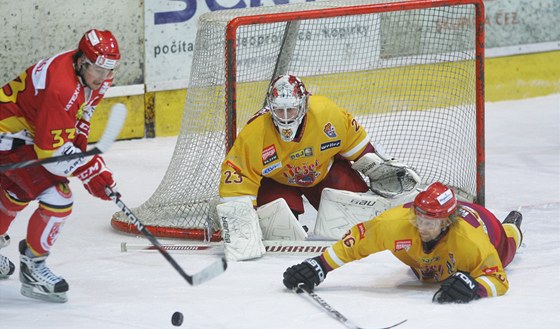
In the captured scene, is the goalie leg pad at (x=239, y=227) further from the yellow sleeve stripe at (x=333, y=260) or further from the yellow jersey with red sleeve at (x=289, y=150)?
the yellow sleeve stripe at (x=333, y=260)

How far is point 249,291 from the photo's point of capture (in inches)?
198

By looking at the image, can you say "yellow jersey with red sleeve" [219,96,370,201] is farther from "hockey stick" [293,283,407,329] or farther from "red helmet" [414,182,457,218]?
"red helmet" [414,182,457,218]

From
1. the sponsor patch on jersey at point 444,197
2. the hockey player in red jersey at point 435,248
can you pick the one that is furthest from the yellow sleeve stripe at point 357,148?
the sponsor patch on jersey at point 444,197

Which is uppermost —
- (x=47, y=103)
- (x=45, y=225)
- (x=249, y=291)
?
(x=47, y=103)

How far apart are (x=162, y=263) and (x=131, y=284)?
0.34 meters

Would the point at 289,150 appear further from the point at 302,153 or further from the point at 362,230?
the point at 362,230

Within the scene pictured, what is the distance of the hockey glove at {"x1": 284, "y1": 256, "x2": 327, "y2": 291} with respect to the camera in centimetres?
490

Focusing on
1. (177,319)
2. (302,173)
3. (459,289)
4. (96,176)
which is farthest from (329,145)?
(177,319)

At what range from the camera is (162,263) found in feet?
18.0

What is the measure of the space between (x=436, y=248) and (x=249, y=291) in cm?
78

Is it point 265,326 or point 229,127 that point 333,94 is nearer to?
point 229,127

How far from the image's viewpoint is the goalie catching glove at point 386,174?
234 inches

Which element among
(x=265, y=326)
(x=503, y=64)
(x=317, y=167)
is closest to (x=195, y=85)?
(x=317, y=167)

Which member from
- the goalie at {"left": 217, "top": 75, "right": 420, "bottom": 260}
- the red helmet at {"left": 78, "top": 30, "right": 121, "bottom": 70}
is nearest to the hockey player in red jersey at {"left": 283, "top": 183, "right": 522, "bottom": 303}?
the goalie at {"left": 217, "top": 75, "right": 420, "bottom": 260}
